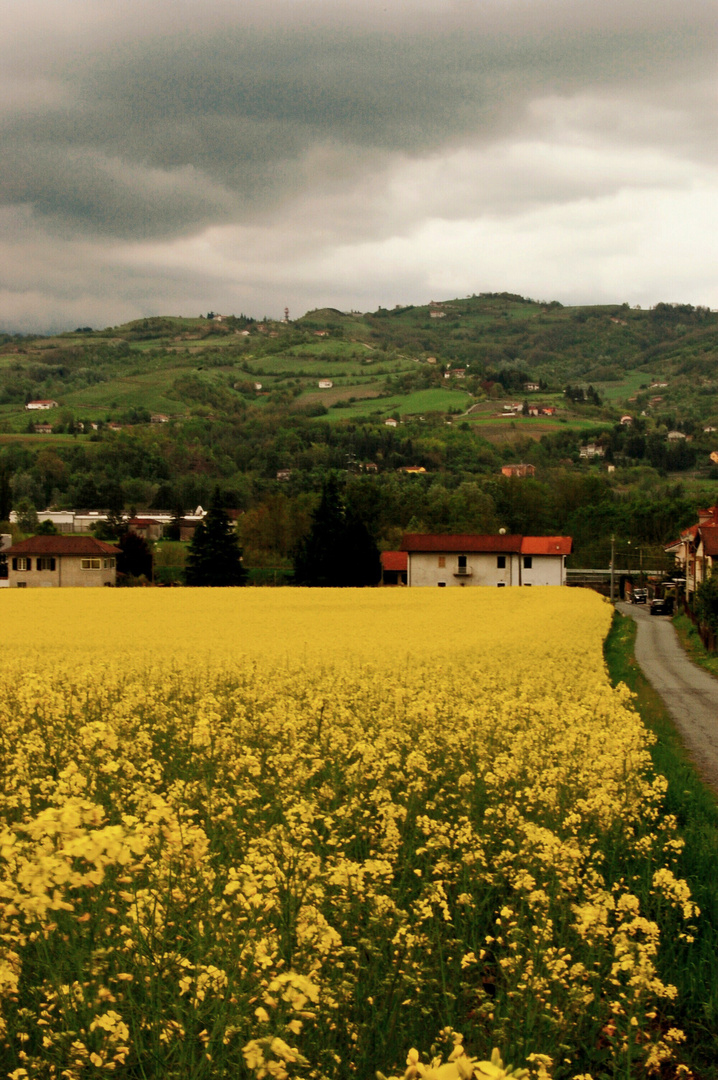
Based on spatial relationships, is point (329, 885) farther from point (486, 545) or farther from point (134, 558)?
point (134, 558)

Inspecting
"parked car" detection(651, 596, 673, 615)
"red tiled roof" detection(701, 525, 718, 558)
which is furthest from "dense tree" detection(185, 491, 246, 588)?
"red tiled roof" detection(701, 525, 718, 558)

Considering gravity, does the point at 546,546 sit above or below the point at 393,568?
above

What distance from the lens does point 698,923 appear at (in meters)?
7.46

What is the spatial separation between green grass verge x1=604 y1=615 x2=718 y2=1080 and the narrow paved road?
663 mm

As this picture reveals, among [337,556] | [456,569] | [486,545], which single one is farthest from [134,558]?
[486,545]

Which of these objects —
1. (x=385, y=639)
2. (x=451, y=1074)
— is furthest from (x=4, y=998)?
(x=385, y=639)

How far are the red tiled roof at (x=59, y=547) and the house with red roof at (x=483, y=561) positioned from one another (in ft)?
79.0

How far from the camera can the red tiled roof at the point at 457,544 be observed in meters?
76.6

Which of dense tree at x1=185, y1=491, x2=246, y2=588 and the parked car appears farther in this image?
dense tree at x1=185, y1=491, x2=246, y2=588

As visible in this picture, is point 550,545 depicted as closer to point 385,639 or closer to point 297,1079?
point 385,639

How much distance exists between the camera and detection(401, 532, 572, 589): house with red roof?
76.8m

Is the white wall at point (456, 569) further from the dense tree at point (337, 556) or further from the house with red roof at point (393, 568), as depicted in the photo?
the dense tree at point (337, 556)

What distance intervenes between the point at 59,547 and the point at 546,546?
38266 millimetres

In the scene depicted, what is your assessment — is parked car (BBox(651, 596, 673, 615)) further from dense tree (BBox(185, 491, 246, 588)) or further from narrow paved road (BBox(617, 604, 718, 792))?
dense tree (BBox(185, 491, 246, 588))
